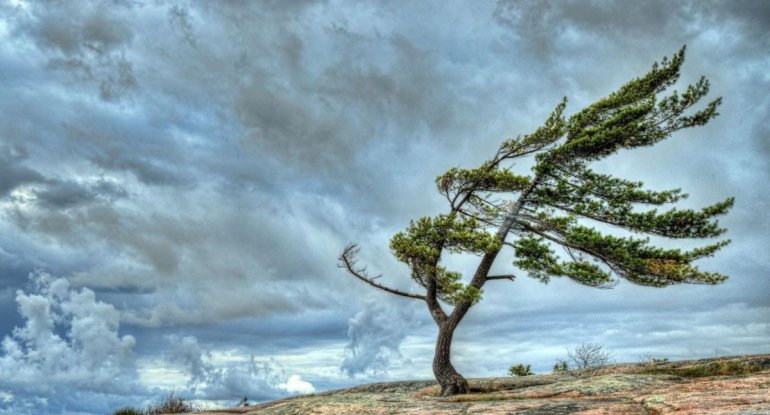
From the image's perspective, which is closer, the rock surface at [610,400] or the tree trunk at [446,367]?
the rock surface at [610,400]

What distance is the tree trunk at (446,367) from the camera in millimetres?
22266

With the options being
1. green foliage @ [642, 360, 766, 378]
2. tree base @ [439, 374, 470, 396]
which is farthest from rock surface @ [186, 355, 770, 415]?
tree base @ [439, 374, 470, 396]

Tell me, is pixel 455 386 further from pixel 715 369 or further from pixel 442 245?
pixel 715 369

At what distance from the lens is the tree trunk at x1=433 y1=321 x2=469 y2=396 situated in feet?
73.0

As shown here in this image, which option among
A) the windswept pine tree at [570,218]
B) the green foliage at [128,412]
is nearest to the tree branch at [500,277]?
the windswept pine tree at [570,218]

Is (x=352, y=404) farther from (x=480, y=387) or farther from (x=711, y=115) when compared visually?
(x=711, y=115)

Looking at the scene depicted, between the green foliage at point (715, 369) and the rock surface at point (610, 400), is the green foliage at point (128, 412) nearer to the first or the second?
the rock surface at point (610, 400)

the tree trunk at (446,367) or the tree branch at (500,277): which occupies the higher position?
the tree branch at (500,277)

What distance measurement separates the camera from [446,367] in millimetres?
22625

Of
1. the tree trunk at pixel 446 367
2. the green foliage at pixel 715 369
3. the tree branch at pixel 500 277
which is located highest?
the tree branch at pixel 500 277

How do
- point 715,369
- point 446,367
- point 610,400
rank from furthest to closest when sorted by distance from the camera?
point 446,367 < point 715,369 < point 610,400

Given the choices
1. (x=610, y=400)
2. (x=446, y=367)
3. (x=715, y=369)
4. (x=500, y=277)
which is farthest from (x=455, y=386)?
(x=610, y=400)

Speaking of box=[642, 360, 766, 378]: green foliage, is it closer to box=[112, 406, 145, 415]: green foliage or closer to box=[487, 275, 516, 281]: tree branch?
box=[487, 275, 516, 281]: tree branch

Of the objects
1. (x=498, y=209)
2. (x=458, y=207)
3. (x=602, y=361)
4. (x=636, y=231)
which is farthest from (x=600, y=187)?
(x=602, y=361)
